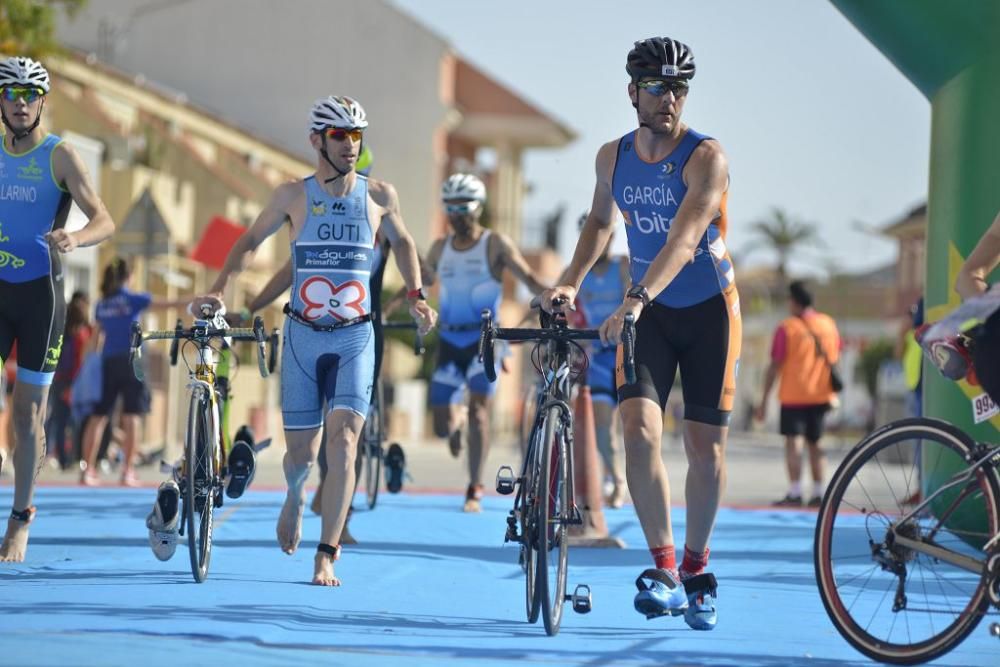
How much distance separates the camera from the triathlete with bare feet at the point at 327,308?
8172 mm

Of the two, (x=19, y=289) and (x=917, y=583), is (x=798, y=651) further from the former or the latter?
(x=19, y=289)

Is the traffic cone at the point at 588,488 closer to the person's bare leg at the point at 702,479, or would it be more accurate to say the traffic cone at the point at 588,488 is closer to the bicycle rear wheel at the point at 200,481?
the bicycle rear wheel at the point at 200,481

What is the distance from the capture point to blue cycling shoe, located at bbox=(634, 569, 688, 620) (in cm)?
666

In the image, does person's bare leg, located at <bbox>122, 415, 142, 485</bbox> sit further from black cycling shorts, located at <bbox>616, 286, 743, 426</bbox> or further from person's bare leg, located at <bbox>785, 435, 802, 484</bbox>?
black cycling shorts, located at <bbox>616, 286, 743, 426</bbox>

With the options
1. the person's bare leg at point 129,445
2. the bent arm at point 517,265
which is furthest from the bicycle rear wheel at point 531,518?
the person's bare leg at point 129,445

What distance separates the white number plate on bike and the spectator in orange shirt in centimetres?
992

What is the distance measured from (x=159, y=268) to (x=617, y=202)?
110 feet

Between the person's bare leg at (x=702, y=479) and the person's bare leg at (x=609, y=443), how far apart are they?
626cm

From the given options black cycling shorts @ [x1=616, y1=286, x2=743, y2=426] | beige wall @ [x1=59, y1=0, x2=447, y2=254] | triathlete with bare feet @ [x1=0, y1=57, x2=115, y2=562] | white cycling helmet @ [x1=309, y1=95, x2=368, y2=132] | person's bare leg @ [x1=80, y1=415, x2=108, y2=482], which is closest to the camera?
black cycling shorts @ [x1=616, y1=286, x2=743, y2=426]

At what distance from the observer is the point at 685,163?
7035mm

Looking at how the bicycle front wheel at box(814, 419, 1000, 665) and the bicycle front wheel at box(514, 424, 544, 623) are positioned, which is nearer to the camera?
the bicycle front wheel at box(814, 419, 1000, 665)

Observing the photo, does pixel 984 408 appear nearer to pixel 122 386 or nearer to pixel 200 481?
pixel 200 481

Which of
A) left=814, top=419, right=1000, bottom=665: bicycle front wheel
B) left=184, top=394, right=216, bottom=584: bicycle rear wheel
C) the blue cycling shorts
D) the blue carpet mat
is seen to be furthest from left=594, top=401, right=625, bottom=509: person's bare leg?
left=814, top=419, right=1000, bottom=665: bicycle front wheel

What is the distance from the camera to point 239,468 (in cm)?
876
